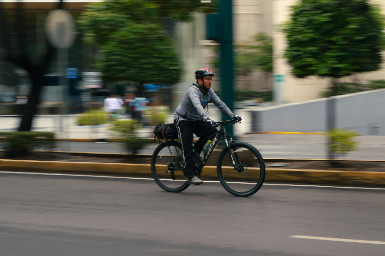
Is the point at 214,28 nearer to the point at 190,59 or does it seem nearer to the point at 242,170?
the point at 242,170

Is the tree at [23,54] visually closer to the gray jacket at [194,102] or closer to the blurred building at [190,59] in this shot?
the gray jacket at [194,102]

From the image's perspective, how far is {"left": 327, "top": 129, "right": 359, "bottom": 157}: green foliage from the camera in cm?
929

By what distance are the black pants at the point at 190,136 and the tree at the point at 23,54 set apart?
543 cm

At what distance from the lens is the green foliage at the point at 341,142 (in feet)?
30.5


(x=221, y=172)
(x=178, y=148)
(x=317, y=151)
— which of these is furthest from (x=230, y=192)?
(x=317, y=151)

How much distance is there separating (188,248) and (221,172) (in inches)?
102

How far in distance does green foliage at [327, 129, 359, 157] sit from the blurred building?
8.95m

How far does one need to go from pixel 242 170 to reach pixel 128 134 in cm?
408

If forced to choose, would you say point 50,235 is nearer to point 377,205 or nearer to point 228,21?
point 377,205

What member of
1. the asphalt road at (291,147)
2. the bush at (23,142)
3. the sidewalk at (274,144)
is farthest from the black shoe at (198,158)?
the bush at (23,142)

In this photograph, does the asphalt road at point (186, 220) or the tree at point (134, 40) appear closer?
the asphalt road at point (186, 220)

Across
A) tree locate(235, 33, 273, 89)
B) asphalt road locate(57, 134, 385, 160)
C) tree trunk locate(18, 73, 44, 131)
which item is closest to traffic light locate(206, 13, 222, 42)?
asphalt road locate(57, 134, 385, 160)

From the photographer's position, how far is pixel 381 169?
8.89 metres

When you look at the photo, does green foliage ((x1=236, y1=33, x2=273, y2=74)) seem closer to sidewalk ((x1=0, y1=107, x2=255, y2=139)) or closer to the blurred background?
the blurred background
